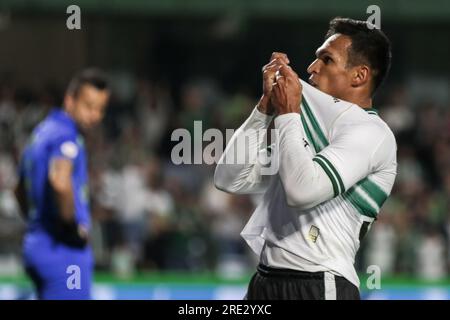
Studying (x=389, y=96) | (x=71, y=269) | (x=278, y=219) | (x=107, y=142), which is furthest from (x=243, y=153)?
(x=389, y=96)

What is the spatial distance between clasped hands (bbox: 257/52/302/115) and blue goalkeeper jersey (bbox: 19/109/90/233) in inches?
116

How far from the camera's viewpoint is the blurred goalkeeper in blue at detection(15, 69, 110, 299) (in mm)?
6457

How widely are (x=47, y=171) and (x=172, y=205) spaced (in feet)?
18.6

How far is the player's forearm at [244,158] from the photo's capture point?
4.01 m

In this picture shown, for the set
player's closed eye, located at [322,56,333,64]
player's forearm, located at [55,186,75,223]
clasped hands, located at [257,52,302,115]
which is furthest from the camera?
player's forearm, located at [55,186,75,223]

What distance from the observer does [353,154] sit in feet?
12.0

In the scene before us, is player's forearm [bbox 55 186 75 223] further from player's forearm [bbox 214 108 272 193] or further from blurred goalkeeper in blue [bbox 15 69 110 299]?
player's forearm [bbox 214 108 272 193]

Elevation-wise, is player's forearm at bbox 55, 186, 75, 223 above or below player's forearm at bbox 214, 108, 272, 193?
below

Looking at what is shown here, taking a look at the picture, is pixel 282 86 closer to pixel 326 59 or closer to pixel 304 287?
pixel 326 59

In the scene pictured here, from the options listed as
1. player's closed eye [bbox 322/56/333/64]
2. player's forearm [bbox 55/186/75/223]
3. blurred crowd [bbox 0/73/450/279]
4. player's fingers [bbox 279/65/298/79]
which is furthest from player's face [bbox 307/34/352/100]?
blurred crowd [bbox 0/73/450/279]

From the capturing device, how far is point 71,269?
6.45 m

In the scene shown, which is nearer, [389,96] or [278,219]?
[278,219]
